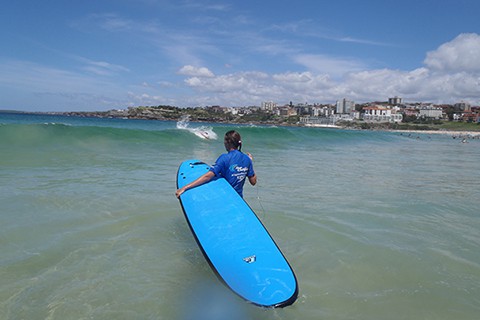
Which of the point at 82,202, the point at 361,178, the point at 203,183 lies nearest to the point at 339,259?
the point at 203,183

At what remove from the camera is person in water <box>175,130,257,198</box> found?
4500 millimetres

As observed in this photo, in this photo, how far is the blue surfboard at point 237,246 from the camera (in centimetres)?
301

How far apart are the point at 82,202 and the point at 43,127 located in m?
17.2

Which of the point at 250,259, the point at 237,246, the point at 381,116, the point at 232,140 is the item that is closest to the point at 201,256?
the point at 237,246

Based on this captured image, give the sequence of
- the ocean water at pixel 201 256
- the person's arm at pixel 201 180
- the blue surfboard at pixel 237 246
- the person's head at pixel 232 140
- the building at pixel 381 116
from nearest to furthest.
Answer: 1. the blue surfboard at pixel 237 246
2. the ocean water at pixel 201 256
3. the person's head at pixel 232 140
4. the person's arm at pixel 201 180
5. the building at pixel 381 116

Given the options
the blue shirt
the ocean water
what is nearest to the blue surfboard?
the blue shirt

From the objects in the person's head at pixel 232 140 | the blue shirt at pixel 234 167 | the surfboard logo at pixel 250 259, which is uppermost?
the person's head at pixel 232 140

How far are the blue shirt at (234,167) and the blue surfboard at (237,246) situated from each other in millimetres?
114

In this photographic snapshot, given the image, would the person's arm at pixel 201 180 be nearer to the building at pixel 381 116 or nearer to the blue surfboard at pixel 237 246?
the blue surfboard at pixel 237 246

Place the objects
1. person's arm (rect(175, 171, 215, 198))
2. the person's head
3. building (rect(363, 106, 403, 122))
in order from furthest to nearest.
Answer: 1. building (rect(363, 106, 403, 122))
2. person's arm (rect(175, 171, 215, 198))
3. the person's head

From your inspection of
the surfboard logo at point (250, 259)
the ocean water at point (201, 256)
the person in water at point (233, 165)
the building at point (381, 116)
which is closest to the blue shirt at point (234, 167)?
the person in water at point (233, 165)

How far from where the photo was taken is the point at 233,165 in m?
4.54

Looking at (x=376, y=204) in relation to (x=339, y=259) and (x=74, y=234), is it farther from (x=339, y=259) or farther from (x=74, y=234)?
(x=74, y=234)

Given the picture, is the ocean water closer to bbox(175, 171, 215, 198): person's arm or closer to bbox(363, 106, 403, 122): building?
bbox(175, 171, 215, 198): person's arm
